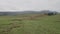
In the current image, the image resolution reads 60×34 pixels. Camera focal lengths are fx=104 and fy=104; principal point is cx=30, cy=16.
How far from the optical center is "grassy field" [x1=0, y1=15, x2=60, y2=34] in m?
0.90

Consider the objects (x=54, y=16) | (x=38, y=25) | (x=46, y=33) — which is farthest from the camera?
(x=54, y=16)

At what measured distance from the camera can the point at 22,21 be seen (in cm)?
104

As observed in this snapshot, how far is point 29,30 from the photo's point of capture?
36.0 inches

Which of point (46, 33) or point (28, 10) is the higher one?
point (28, 10)

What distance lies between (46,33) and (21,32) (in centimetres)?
21

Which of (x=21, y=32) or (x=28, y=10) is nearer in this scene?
(x=21, y=32)

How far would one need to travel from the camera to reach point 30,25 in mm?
973

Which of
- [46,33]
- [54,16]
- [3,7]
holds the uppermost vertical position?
[3,7]

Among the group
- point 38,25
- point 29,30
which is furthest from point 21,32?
point 38,25

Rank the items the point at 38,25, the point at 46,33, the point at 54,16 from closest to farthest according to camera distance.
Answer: the point at 46,33 < the point at 38,25 < the point at 54,16

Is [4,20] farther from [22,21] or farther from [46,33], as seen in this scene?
[46,33]

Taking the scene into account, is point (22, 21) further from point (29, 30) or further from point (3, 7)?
point (3, 7)

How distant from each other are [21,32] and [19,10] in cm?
34

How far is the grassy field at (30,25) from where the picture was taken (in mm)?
902
